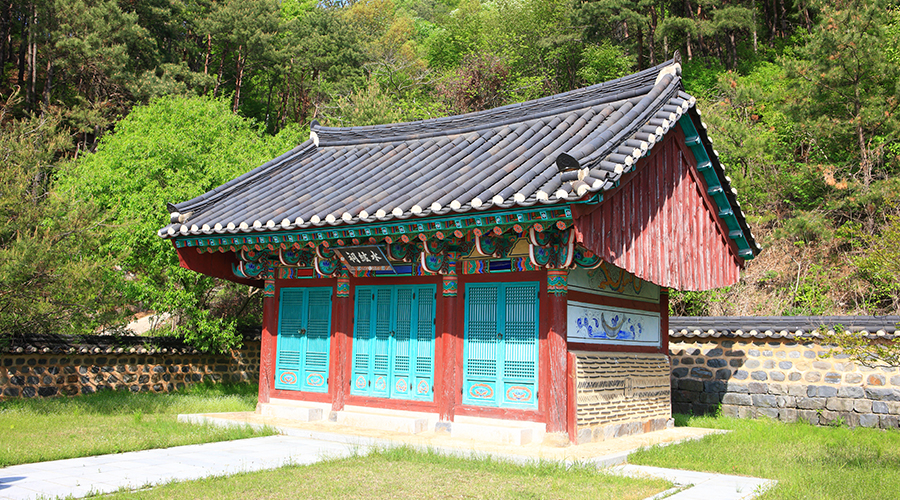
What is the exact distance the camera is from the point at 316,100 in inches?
1389

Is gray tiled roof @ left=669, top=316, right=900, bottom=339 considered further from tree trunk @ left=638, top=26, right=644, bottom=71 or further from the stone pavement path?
tree trunk @ left=638, top=26, right=644, bottom=71

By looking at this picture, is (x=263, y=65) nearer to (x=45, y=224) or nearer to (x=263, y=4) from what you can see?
(x=263, y=4)

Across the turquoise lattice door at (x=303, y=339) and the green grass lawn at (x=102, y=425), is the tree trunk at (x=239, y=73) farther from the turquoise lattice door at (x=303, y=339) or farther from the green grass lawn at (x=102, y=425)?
the turquoise lattice door at (x=303, y=339)

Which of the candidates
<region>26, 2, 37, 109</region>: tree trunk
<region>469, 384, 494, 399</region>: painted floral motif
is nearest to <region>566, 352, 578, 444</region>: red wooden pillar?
<region>469, 384, 494, 399</region>: painted floral motif

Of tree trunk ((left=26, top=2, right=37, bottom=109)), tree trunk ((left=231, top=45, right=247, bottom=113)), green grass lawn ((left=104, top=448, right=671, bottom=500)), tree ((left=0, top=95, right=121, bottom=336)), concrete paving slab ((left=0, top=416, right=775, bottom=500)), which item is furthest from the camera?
tree trunk ((left=231, top=45, right=247, bottom=113))

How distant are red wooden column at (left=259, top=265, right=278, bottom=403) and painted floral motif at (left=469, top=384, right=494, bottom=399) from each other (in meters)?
4.24

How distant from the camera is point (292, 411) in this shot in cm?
1146

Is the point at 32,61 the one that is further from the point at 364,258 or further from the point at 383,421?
the point at 383,421

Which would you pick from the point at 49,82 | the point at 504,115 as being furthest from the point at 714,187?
the point at 49,82

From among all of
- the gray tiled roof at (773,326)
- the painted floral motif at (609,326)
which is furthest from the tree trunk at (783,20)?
the painted floral motif at (609,326)

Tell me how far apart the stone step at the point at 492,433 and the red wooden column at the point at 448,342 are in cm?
37

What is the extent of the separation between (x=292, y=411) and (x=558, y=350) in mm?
4989

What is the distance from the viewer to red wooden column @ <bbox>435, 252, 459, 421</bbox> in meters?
10.0

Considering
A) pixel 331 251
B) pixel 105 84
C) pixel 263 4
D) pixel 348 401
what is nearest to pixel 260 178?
pixel 331 251
